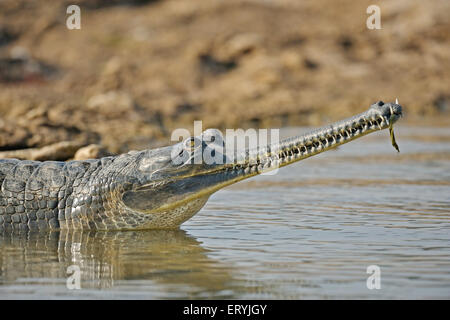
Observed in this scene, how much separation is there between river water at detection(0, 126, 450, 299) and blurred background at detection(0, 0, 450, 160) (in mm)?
7577

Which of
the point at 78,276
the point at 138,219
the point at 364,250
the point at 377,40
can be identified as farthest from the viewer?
the point at 377,40

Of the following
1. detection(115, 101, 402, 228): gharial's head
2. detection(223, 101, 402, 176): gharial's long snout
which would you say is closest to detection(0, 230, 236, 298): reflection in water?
detection(115, 101, 402, 228): gharial's head

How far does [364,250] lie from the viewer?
5.55 metres

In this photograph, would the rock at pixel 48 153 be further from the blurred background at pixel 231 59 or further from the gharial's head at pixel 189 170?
the blurred background at pixel 231 59

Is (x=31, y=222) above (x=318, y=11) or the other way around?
the other way around

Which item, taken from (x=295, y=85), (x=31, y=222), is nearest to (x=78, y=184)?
(x=31, y=222)

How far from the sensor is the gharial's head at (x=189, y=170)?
580 centimetres

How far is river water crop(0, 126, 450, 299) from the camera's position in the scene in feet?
14.9

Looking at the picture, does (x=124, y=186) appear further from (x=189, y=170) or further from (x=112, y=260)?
(x=112, y=260)

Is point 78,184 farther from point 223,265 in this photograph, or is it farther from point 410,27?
point 410,27

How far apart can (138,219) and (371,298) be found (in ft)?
8.91

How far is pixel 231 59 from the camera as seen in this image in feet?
70.5

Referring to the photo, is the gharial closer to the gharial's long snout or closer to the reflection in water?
the gharial's long snout
